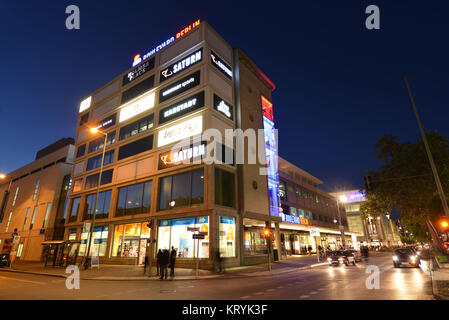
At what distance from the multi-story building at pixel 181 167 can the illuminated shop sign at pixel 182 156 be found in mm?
119

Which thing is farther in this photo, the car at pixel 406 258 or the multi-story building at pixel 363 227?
the multi-story building at pixel 363 227

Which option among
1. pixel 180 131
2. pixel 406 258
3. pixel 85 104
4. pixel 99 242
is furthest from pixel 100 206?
pixel 406 258

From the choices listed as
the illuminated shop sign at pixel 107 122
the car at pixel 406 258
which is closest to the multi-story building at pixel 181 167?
the illuminated shop sign at pixel 107 122

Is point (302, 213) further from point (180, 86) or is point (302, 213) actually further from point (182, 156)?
point (180, 86)

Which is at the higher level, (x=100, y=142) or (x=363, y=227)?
(x=100, y=142)

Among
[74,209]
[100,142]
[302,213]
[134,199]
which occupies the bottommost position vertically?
[134,199]

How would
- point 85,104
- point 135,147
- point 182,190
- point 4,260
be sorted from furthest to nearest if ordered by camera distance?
1. point 85,104
2. point 135,147
3. point 4,260
4. point 182,190

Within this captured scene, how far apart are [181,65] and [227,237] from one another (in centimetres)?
2208

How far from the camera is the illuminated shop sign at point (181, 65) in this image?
31.4m

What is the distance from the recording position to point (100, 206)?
121ft

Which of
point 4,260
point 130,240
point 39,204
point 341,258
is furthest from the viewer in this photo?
point 39,204

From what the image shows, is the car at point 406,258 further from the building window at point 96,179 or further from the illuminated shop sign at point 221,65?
the building window at point 96,179

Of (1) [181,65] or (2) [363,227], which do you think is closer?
(1) [181,65]
